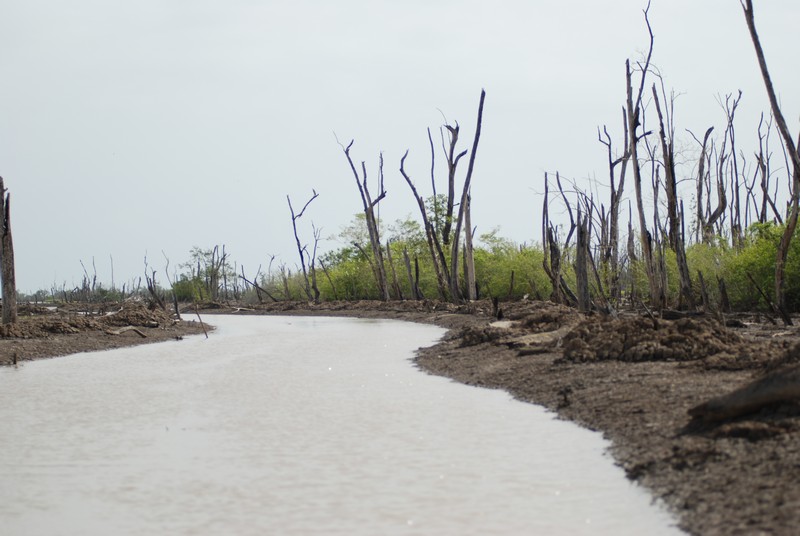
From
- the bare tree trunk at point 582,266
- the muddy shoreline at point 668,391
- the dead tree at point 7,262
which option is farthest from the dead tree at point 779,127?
the dead tree at point 7,262

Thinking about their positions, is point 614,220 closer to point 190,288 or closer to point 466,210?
point 466,210

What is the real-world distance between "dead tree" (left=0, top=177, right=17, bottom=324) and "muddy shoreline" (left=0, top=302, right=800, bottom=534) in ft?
9.51

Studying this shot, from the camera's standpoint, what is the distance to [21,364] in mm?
16297

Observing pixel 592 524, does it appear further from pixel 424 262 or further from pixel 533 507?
pixel 424 262

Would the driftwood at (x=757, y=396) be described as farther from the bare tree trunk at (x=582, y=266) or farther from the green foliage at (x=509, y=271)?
the green foliage at (x=509, y=271)

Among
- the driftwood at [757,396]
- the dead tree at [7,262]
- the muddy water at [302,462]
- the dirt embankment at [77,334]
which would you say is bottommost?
the muddy water at [302,462]

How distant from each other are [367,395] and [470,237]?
21.0 metres

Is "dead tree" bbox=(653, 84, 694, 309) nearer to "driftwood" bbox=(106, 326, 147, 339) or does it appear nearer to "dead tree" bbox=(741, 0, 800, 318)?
"dead tree" bbox=(741, 0, 800, 318)

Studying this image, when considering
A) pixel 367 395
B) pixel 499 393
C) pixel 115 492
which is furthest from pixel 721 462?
pixel 367 395

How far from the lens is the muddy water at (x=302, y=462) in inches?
215

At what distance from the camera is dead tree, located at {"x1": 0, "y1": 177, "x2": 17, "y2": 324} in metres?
21.4

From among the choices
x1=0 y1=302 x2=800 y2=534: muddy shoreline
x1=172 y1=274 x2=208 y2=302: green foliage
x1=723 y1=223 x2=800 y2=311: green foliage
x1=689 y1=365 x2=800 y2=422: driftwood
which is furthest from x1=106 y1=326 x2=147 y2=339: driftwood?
x1=172 y1=274 x2=208 y2=302: green foliage

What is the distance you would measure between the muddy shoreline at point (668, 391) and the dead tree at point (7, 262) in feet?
9.51

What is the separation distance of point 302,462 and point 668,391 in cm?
359
